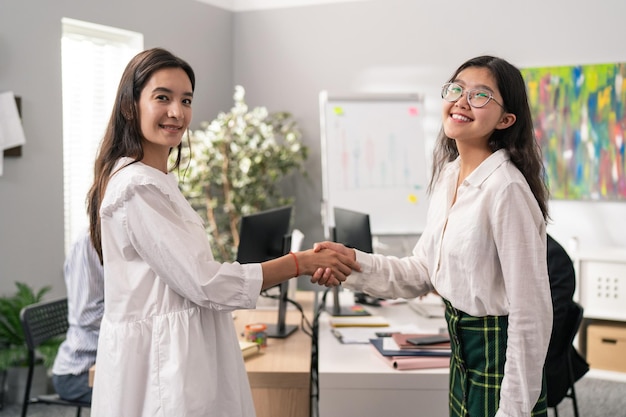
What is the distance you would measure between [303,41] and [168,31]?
3.82 ft

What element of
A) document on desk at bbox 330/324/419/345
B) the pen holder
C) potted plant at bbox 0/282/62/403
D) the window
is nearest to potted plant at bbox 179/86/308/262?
the window

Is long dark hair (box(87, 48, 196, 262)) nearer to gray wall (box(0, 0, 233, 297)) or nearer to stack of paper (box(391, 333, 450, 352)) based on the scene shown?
stack of paper (box(391, 333, 450, 352))

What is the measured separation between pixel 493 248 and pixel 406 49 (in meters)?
3.97

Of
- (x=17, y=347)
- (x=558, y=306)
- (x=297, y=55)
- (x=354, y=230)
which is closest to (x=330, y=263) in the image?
(x=354, y=230)

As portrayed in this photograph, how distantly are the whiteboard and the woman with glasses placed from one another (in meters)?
2.93

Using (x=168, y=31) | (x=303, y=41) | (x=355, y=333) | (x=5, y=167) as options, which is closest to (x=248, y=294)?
(x=355, y=333)

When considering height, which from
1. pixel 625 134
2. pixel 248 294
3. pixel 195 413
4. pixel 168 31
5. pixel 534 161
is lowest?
pixel 195 413

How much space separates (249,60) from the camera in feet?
18.6

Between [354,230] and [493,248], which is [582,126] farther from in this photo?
[493,248]

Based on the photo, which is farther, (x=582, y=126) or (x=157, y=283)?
(x=582, y=126)

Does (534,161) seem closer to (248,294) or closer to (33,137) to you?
(248,294)

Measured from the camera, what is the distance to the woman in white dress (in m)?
1.58

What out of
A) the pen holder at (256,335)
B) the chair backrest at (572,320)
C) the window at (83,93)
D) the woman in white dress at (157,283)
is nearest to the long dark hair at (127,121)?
the woman in white dress at (157,283)

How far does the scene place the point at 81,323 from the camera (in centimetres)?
267
